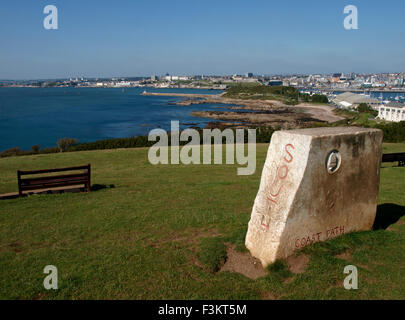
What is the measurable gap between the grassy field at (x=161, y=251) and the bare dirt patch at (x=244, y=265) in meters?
0.16

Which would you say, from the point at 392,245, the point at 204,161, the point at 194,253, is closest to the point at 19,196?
the point at 194,253

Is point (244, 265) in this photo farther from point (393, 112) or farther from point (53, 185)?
point (393, 112)

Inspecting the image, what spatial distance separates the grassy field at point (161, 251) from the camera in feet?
15.7

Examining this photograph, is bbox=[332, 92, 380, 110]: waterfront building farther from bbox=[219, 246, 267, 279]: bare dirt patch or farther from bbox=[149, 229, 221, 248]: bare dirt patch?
bbox=[219, 246, 267, 279]: bare dirt patch

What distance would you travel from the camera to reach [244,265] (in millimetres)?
5539

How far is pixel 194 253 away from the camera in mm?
5906

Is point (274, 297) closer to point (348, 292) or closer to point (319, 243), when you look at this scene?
point (348, 292)

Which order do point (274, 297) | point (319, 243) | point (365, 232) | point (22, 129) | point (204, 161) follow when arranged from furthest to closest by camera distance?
point (22, 129), point (204, 161), point (365, 232), point (319, 243), point (274, 297)

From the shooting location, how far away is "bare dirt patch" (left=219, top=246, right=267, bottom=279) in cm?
533

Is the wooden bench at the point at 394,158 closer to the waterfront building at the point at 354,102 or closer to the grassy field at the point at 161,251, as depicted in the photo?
the grassy field at the point at 161,251

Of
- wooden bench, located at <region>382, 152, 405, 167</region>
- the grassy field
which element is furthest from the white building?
the grassy field

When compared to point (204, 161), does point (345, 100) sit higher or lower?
higher

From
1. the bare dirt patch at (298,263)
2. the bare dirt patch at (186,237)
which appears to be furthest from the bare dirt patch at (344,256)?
the bare dirt patch at (186,237)
